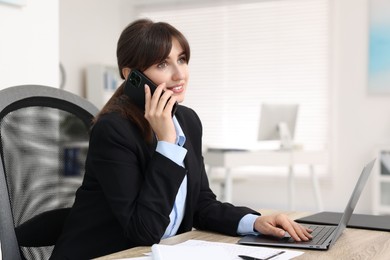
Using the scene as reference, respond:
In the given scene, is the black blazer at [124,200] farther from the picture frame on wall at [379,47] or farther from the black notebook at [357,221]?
the picture frame on wall at [379,47]

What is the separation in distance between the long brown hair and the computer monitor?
3752 mm

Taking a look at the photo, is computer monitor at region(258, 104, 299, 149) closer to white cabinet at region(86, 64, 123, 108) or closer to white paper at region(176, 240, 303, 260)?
white cabinet at region(86, 64, 123, 108)

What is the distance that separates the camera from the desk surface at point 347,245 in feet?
3.55

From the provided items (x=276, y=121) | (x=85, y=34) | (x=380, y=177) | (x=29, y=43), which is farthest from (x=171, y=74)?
(x=85, y=34)

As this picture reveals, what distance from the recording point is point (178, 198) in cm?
145

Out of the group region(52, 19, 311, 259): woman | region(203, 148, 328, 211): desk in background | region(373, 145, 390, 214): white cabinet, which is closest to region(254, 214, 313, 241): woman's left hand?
region(52, 19, 311, 259): woman

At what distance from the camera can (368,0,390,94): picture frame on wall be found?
5.73 metres

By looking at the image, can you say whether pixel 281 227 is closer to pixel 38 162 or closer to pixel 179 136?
pixel 179 136

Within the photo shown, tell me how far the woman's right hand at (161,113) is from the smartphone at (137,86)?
0.05ft

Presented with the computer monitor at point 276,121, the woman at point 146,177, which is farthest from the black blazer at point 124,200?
the computer monitor at point 276,121

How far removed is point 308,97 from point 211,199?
15.7 feet

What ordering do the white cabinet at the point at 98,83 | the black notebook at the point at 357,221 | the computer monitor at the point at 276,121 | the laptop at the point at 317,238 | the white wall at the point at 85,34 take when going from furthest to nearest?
the white cabinet at the point at 98,83 → the white wall at the point at 85,34 → the computer monitor at the point at 276,121 → the black notebook at the point at 357,221 → the laptop at the point at 317,238

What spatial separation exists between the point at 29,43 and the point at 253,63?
4.63 meters

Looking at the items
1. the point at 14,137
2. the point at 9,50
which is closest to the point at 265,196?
the point at 9,50
